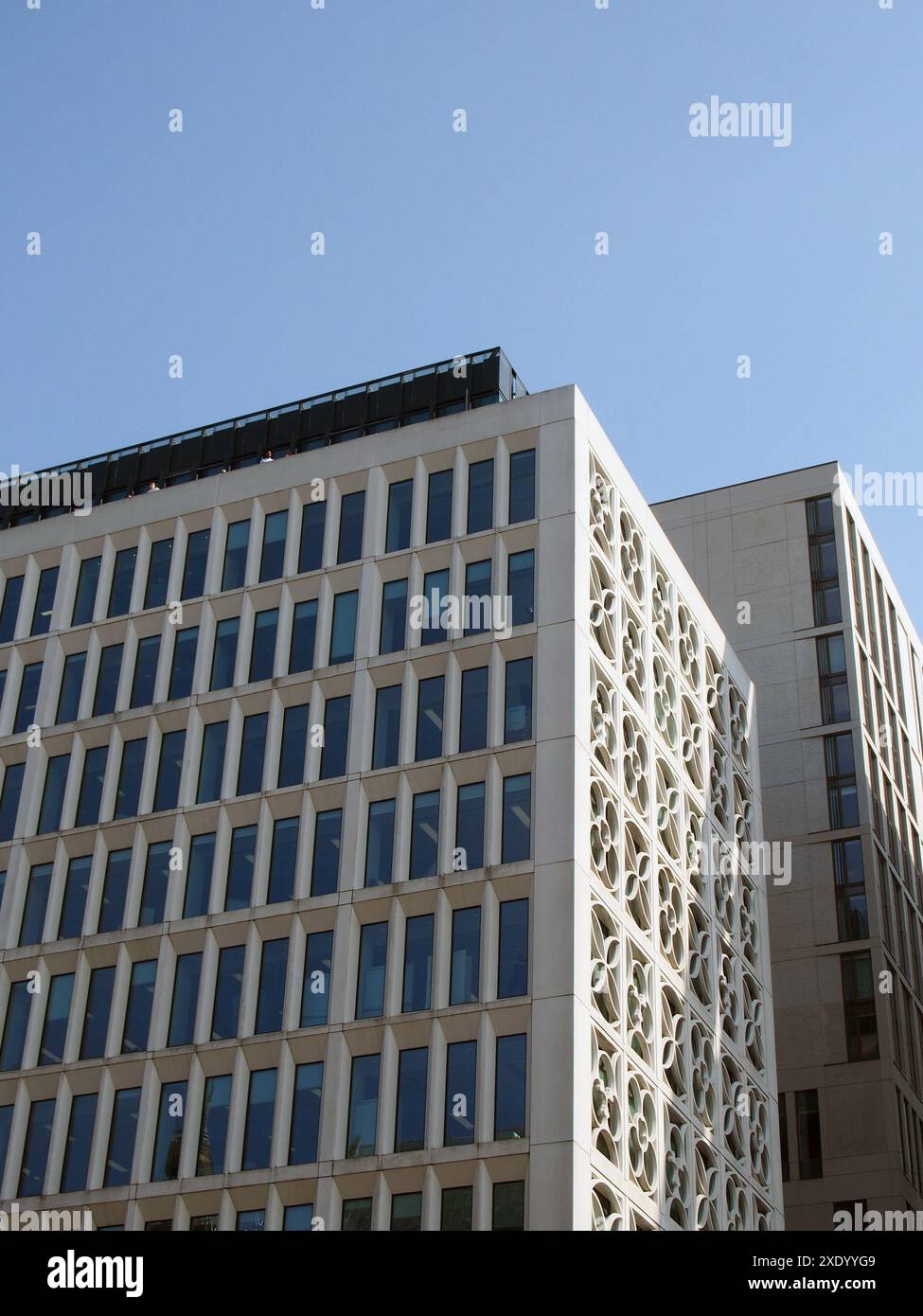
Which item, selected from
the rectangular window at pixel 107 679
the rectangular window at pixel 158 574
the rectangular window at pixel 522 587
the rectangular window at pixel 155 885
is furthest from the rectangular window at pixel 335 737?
the rectangular window at pixel 158 574

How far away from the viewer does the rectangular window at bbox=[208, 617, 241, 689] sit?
51875 mm

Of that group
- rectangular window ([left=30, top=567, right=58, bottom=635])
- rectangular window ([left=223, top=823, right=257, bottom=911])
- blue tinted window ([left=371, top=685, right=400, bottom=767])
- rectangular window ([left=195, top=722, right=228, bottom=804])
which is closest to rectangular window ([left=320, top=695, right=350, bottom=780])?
blue tinted window ([left=371, top=685, right=400, bottom=767])

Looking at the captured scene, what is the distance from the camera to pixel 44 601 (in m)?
56.7

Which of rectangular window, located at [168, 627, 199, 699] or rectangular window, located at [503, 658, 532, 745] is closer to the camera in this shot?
rectangular window, located at [503, 658, 532, 745]

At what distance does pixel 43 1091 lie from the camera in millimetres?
47188

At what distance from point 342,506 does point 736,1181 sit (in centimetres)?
2123

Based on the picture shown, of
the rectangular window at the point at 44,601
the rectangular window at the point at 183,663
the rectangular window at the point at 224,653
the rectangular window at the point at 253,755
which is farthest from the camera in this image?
the rectangular window at the point at 44,601

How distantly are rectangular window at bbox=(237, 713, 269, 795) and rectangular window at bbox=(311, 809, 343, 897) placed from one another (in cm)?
243

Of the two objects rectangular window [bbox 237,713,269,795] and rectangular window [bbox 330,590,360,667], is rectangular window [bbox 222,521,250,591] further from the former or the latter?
rectangular window [bbox 237,713,269,795]

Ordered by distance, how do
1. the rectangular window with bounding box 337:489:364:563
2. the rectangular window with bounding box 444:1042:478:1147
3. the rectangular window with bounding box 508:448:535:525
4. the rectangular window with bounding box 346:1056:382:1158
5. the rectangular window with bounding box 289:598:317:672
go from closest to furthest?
1. the rectangular window with bounding box 444:1042:478:1147
2. the rectangular window with bounding box 346:1056:382:1158
3. the rectangular window with bounding box 508:448:535:525
4. the rectangular window with bounding box 289:598:317:672
5. the rectangular window with bounding box 337:489:364:563

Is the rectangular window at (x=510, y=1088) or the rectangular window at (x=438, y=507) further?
the rectangular window at (x=438, y=507)

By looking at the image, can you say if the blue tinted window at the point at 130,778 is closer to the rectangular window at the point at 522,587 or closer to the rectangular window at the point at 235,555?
the rectangular window at the point at 235,555

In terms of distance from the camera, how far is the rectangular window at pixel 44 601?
184 feet

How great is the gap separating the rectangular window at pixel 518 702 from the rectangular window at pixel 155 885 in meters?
9.71
